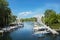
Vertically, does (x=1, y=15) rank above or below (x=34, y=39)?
above

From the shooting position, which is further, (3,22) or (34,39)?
(3,22)

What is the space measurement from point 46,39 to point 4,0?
1640 cm

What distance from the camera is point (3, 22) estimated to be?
127 ft

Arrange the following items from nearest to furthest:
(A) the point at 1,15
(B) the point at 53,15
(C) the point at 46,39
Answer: (C) the point at 46,39 → (A) the point at 1,15 → (B) the point at 53,15

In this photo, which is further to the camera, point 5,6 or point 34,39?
point 5,6

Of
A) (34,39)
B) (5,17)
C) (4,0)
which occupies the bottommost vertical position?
(34,39)

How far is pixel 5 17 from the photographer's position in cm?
3909

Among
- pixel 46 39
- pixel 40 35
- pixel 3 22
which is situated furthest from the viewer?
pixel 3 22

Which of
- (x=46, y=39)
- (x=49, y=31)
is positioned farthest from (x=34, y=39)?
(x=49, y=31)

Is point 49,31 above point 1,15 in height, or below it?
below

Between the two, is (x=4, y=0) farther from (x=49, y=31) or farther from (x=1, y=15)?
(x=49, y=31)

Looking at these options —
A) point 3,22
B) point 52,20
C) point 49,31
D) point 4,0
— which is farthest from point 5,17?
point 49,31

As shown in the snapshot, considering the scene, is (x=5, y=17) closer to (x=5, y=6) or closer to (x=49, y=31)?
(x=5, y=6)

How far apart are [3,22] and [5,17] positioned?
1.03 m
